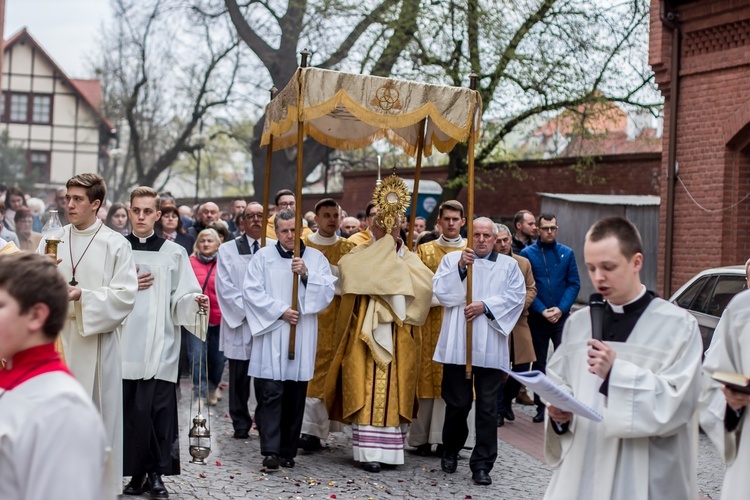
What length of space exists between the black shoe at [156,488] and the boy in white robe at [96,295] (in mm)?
496

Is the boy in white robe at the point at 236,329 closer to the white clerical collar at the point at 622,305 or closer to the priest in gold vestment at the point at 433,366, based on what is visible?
the priest in gold vestment at the point at 433,366

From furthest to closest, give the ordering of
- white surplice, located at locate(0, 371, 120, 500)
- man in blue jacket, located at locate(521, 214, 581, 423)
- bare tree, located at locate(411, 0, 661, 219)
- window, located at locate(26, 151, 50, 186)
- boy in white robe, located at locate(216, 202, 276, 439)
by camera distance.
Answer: window, located at locate(26, 151, 50, 186)
bare tree, located at locate(411, 0, 661, 219)
man in blue jacket, located at locate(521, 214, 581, 423)
boy in white robe, located at locate(216, 202, 276, 439)
white surplice, located at locate(0, 371, 120, 500)

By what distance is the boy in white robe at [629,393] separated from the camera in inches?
164

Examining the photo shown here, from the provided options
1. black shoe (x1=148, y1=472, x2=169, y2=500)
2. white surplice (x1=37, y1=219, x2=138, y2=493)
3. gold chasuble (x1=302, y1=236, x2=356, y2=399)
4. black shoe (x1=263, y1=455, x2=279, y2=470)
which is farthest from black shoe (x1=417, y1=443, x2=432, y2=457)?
white surplice (x1=37, y1=219, x2=138, y2=493)

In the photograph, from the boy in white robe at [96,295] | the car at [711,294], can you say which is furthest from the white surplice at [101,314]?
the car at [711,294]

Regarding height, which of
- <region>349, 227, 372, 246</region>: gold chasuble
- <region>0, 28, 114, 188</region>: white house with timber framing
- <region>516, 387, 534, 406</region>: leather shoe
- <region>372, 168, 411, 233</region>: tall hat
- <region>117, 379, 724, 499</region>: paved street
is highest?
<region>0, 28, 114, 188</region>: white house with timber framing

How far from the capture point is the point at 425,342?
31.7 feet

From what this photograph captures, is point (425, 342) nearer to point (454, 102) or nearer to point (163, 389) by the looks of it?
point (454, 102)

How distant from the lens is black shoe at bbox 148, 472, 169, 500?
24.2 ft

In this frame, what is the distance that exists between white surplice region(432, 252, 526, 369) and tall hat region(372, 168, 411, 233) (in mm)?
544

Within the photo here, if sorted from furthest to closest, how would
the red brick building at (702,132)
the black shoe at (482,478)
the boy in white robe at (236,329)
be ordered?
the red brick building at (702,132) → the boy in white robe at (236,329) → the black shoe at (482,478)

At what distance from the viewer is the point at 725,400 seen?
439cm

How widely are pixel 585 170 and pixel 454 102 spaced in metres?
14.0

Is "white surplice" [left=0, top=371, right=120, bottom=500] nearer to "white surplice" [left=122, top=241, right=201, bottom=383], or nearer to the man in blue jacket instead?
"white surplice" [left=122, top=241, right=201, bottom=383]
